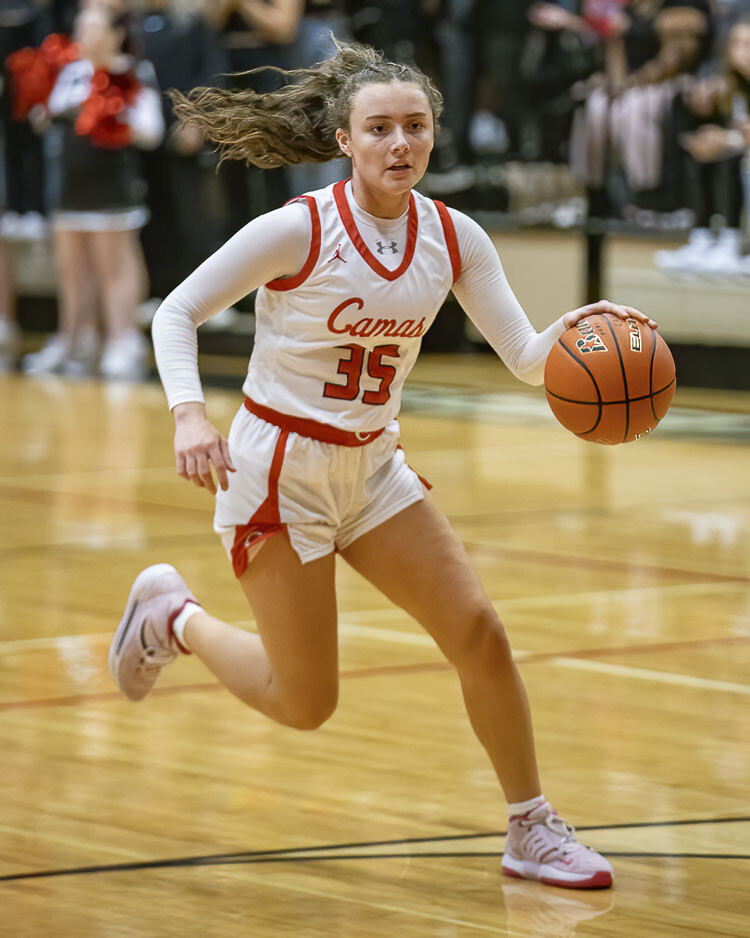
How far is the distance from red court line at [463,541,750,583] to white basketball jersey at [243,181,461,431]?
298cm

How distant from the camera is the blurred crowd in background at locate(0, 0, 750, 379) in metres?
11.2

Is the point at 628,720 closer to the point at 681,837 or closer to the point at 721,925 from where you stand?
the point at 681,837

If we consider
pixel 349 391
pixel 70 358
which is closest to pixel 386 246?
pixel 349 391

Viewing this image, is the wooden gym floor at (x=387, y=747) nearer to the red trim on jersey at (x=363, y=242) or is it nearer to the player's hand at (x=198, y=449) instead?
the player's hand at (x=198, y=449)

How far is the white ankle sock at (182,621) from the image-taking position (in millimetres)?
3998

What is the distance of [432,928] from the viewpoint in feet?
10.2

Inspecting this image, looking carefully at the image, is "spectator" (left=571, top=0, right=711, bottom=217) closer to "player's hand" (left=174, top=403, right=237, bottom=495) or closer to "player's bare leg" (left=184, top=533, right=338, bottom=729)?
"player's bare leg" (left=184, top=533, right=338, bottom=729)

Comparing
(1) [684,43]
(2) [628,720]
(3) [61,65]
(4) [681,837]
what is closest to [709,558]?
(2) [628,720]

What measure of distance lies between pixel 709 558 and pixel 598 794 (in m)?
2.84

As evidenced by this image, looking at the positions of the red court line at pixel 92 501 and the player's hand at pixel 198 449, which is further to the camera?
the red court line at pixel 92 501

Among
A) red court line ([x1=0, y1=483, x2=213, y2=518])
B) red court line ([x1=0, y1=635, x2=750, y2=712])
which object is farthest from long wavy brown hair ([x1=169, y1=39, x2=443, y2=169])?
red court line ([x1=0, y1=483, x2=213, y2=518])

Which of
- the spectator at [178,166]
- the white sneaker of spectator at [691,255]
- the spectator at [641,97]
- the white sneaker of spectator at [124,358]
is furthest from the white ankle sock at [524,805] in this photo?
the spectator at [178,166]

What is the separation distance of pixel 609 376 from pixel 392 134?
0.60 metres

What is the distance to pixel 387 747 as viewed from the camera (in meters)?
4.29
